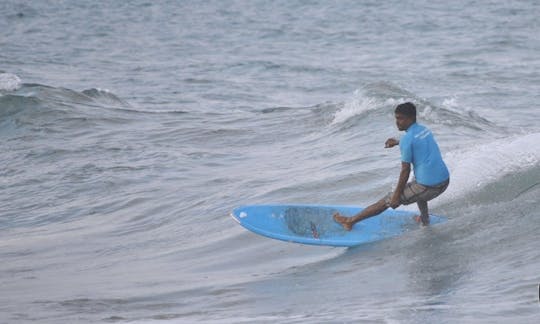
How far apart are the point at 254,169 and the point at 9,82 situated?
37.3ft

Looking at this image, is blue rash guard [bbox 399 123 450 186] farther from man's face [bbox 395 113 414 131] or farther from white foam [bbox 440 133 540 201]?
white foam [bbox 440 133 540 201]

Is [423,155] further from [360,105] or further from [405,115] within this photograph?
[360,105]

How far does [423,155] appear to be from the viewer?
8594mm

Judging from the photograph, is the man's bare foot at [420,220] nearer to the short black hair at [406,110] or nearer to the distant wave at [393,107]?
the short black hair at [406,110]

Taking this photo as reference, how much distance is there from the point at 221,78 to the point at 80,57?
633 cm

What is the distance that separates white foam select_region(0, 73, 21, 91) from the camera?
23.2m

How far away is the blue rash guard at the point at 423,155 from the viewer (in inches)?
335

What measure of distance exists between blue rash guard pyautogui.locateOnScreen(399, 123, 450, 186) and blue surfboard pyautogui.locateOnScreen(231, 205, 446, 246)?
2.73 feet

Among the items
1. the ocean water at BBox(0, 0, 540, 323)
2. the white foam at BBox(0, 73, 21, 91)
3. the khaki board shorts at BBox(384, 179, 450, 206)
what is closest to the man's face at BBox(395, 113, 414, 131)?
the khaki board shorts at BBox(384, 179, 450, 206)

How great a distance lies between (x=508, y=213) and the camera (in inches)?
367

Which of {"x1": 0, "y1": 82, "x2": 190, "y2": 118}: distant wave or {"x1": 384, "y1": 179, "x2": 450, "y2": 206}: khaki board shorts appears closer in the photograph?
{"x1": 384, "y1": 179, "x2": 450, "y2": 206}: khaki board shorts

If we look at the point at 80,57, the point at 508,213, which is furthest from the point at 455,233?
the point at 80,57

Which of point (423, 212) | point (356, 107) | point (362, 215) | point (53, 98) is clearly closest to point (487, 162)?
point (423, 212)

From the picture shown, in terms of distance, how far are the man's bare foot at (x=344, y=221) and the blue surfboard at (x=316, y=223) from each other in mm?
109
